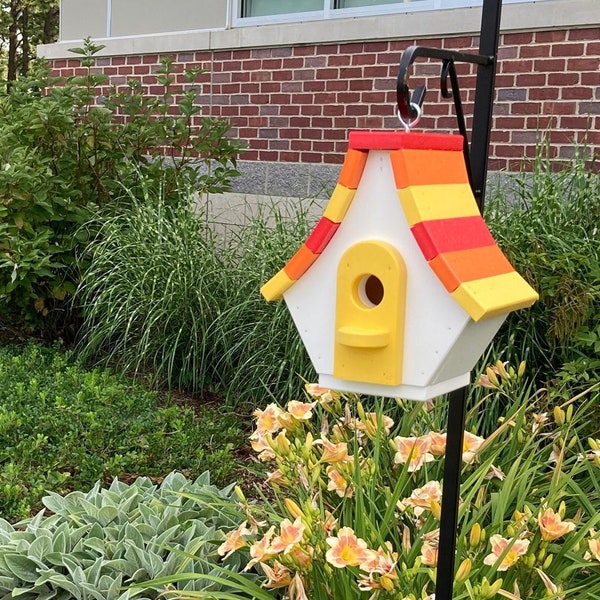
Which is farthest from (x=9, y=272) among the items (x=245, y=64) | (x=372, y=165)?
(x=372, y=165)

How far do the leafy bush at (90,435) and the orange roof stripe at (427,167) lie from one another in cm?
246

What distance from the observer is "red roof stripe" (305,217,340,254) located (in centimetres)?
189

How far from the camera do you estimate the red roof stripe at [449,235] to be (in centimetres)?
172

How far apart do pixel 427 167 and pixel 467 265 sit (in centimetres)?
21

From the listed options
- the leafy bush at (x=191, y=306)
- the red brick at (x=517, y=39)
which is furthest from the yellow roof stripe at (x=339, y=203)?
the red brick at (x=517, y=39)

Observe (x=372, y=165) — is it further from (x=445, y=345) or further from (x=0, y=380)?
(x=0, y=380)

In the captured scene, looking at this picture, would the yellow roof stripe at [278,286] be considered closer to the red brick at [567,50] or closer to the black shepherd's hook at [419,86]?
the black shepherd's hook at [419,86]

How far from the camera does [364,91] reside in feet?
22.7

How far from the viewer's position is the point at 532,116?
603 centimetres

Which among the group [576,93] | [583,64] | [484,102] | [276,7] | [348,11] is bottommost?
[484,102]

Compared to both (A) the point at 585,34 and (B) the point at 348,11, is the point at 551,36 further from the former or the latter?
(B) the point at 348,11

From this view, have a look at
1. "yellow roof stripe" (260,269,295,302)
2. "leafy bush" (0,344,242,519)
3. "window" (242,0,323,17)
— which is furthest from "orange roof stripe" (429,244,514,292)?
"window" (242,0,323,17)

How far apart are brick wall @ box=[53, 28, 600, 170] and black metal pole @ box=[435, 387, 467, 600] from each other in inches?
153

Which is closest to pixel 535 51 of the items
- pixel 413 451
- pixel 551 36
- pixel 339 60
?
pixel 551 36
